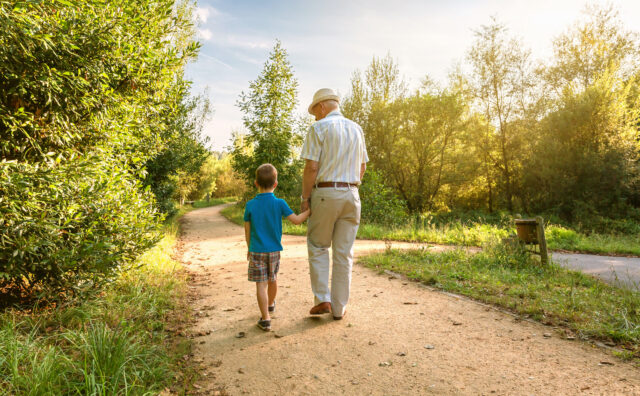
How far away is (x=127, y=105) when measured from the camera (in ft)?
15.0

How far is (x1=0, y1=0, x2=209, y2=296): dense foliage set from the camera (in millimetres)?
3127

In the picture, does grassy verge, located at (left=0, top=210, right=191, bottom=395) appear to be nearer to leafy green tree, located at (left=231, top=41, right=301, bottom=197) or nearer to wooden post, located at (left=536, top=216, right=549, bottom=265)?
wooden post, located at (left=536, top=216, right=549, bottom=265)

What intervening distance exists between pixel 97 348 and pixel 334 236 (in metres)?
2.36

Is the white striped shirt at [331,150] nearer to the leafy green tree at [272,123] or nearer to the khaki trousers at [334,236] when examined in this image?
the khaki trousers at [334,236]

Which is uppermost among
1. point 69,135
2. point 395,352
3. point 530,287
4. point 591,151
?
point 591,151

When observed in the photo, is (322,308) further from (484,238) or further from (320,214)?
(484,238)

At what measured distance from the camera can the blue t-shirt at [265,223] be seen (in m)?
3.72

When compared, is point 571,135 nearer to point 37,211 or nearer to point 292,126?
point 292,126

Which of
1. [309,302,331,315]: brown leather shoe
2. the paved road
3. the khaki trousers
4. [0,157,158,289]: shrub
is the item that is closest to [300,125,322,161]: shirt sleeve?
the khaki trousers

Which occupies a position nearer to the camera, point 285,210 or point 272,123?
point 285,210

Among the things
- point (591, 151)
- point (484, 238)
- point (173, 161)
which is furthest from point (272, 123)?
point (591, 151)

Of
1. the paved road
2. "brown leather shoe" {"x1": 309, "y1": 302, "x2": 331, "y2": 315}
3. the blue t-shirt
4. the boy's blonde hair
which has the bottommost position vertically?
the paved road

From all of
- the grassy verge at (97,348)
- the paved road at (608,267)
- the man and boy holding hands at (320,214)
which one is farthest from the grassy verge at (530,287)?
the grassy verge at (97,348)

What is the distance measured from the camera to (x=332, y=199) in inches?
148
